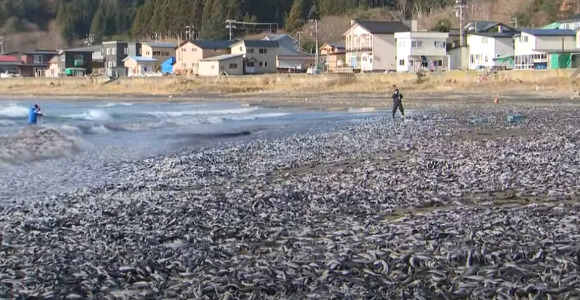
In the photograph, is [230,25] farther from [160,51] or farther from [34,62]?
[34,62]

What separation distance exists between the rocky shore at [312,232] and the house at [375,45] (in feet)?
194

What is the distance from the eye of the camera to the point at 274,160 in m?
15.8

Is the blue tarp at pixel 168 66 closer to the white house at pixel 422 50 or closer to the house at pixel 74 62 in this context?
the house at pixel 74 62

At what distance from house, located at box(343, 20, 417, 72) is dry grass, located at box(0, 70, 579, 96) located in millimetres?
12288

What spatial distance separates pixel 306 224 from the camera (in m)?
8.59

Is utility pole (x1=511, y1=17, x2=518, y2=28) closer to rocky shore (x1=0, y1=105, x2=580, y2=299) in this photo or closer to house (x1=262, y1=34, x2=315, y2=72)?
house (x1=262, y1=34, x2=315, y2=72)

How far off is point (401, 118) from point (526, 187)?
60.0 ft

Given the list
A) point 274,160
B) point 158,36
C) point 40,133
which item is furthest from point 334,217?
point 158,36

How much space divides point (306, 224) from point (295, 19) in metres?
104

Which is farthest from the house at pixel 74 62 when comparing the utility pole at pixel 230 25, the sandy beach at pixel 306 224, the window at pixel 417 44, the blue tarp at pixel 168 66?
the sandy beach at pixel 306 224

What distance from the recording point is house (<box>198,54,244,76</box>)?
79.2m

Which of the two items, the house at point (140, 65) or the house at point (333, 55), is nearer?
the house at point (333, 55)

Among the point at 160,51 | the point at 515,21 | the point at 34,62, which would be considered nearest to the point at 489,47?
the point at 515,21

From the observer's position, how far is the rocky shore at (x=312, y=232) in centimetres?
599
